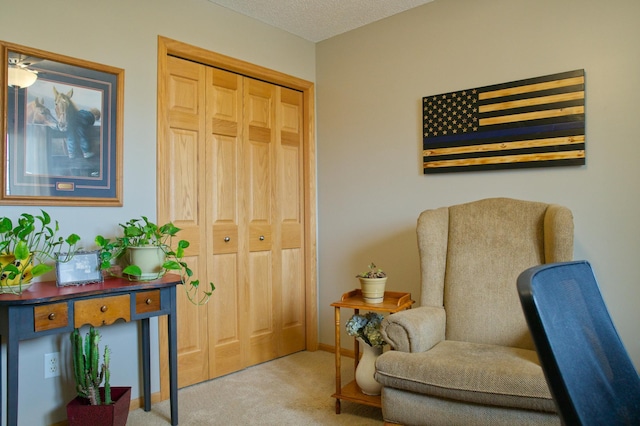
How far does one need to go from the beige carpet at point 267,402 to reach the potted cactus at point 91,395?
0.29 meters

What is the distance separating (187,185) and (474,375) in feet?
6.48

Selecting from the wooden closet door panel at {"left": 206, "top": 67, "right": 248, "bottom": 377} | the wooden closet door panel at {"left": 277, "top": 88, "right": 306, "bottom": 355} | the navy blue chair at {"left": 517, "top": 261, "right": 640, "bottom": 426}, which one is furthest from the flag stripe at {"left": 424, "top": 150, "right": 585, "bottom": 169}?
the navy blue chair at {"left": 517, "top": 261, "right": 640, "bottom": 426}

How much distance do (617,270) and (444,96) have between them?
55.4 inches

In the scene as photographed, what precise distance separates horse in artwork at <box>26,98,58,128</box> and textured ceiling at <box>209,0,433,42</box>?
4.31 ft

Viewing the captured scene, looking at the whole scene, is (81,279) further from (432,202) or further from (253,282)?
(432,202)

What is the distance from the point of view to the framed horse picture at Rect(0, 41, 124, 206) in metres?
2.14

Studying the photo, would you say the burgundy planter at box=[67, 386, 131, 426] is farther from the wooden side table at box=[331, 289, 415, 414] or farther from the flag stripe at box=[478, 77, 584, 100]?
the flag stripe at box=[478, 77, 584, 100]

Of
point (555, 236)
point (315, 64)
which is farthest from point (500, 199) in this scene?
point (315, 64)

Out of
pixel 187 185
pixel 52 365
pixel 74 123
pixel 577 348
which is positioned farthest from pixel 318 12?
pixel 577 348

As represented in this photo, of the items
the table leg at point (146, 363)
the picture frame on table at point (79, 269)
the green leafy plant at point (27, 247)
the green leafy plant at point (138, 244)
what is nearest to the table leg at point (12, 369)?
the green leafy plant at point (27, 247)

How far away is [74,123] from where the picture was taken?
2.34 meters

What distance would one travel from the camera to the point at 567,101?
8.18ft

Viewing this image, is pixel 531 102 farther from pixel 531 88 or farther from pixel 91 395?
pixel 91 395

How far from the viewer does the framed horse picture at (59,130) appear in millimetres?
2139
